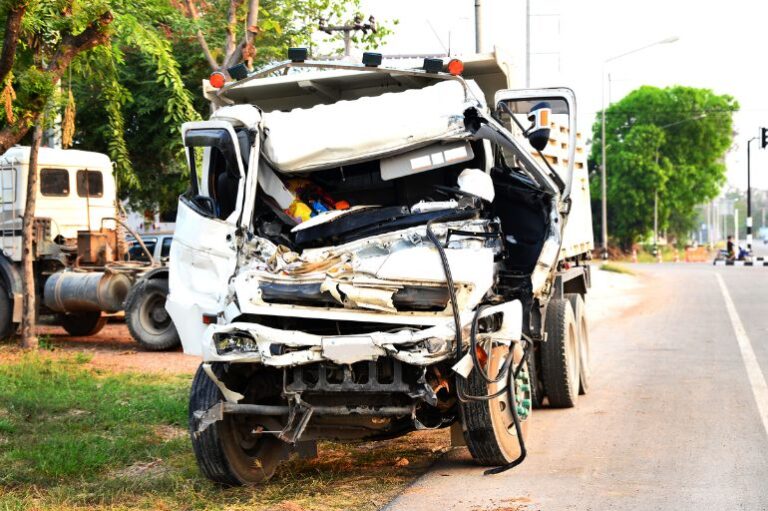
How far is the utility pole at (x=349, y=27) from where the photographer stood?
1830 centimetres

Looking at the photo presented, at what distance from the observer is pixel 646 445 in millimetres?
8328

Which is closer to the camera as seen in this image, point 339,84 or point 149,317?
point 339,84

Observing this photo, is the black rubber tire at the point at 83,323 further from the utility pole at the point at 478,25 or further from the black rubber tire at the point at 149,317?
the utility pole at the point at 478,25

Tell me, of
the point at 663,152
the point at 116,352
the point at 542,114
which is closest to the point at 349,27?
the point at 116,352

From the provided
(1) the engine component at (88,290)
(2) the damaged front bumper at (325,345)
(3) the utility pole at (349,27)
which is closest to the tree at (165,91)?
(3) the utility pole at (349,27)

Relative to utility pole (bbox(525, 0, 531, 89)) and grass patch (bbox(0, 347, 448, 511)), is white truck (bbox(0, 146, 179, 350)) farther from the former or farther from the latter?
utility pole (bbox(525, 0, 531, 89))

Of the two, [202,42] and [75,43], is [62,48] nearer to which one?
[75,43]

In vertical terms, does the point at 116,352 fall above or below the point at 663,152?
below

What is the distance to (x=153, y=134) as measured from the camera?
1880 centimetres

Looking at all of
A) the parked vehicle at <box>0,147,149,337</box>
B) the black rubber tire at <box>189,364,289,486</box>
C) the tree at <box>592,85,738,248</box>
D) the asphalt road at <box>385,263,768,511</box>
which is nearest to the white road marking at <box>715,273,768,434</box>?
the asphalt road at <box>385,263,768,511</box>

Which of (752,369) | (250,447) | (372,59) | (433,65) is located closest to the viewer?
(250,447)

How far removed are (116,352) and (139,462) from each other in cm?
814

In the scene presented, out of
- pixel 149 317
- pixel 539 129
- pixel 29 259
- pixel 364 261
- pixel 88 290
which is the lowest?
pixel 149 317

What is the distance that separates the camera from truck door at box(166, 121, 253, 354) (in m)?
7.05
